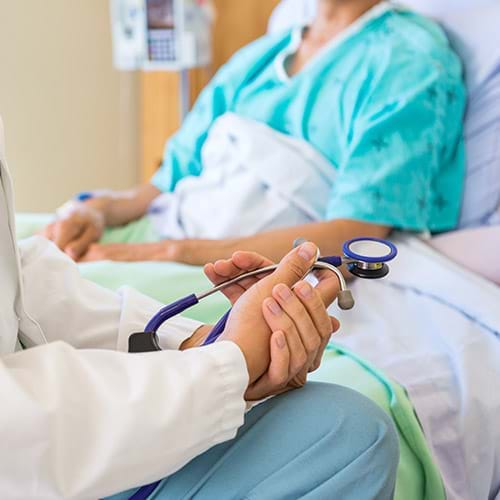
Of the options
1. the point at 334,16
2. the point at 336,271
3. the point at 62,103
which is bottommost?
the point at 62,103

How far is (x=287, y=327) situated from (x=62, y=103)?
6.18 feet

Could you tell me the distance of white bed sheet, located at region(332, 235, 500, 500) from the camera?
90 centimetres

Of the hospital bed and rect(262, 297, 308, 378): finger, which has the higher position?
rect(262, 297, 308, 378): finger

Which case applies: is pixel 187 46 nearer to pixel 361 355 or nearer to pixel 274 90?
pixel 274 90

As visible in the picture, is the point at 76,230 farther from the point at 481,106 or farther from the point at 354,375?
the point at 481,106

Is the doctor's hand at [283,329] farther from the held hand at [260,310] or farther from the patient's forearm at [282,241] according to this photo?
the patient's forearm at [282,241]

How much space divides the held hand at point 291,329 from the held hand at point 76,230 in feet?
2.52

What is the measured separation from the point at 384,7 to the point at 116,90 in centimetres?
137

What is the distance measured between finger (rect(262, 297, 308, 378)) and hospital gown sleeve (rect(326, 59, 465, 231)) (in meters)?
0.58

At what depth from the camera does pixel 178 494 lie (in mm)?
692

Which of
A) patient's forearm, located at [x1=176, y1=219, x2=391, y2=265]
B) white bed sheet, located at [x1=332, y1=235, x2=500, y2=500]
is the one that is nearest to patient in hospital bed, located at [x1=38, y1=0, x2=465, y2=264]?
patient's forearm, located at [x1=176, y1=219, x2=391, y2=265]

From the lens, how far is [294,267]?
715 mm

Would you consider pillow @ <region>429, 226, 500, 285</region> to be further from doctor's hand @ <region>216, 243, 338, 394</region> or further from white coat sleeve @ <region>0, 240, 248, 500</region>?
white coat sleeve @ <region>0, 240, 248, 500</region>

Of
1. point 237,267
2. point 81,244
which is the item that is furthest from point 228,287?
point 81,244
